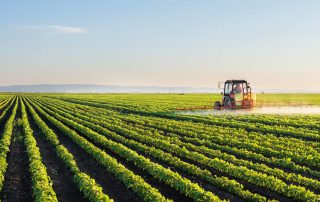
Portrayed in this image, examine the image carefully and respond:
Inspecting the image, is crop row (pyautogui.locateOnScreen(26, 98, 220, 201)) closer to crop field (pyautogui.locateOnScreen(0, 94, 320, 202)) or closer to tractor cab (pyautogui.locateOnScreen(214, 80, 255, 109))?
crop field (pyautogui.locateOnScreen(0, 94, 320, 202))

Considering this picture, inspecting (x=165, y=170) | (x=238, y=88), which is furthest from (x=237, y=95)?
(x=165, y=170)

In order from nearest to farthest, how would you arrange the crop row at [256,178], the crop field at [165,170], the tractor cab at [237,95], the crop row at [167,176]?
the crop row at [167,176], the crop row at [256,178], the crop field at [165,170], the tractor cab at [237,95]

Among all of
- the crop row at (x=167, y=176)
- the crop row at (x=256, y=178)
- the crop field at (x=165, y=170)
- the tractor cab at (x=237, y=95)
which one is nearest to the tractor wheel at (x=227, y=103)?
the tractor cab at (x=237, y=95)

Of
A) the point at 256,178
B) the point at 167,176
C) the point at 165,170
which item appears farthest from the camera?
the point at 165,170

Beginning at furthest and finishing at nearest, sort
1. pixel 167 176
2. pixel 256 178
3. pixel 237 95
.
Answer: pixel 237 95 → pixel 167 176 → pixel 256 178

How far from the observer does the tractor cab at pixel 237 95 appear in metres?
29.7

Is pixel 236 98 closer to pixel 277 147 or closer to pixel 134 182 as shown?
pixel 277 147

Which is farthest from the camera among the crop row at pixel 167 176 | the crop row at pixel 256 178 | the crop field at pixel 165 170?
the crop field at pixel 165 170

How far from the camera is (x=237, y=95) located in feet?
97.5

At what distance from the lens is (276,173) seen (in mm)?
10172

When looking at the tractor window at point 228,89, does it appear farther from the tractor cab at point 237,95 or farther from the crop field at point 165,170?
the crop field at point 165,170

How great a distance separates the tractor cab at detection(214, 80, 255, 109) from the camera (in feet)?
97.6

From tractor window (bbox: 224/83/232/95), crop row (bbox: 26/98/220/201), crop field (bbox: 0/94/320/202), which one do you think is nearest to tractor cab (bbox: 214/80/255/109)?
tractor window (bbox: 224/83/232/95)

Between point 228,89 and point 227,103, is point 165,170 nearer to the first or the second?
point 227,103
